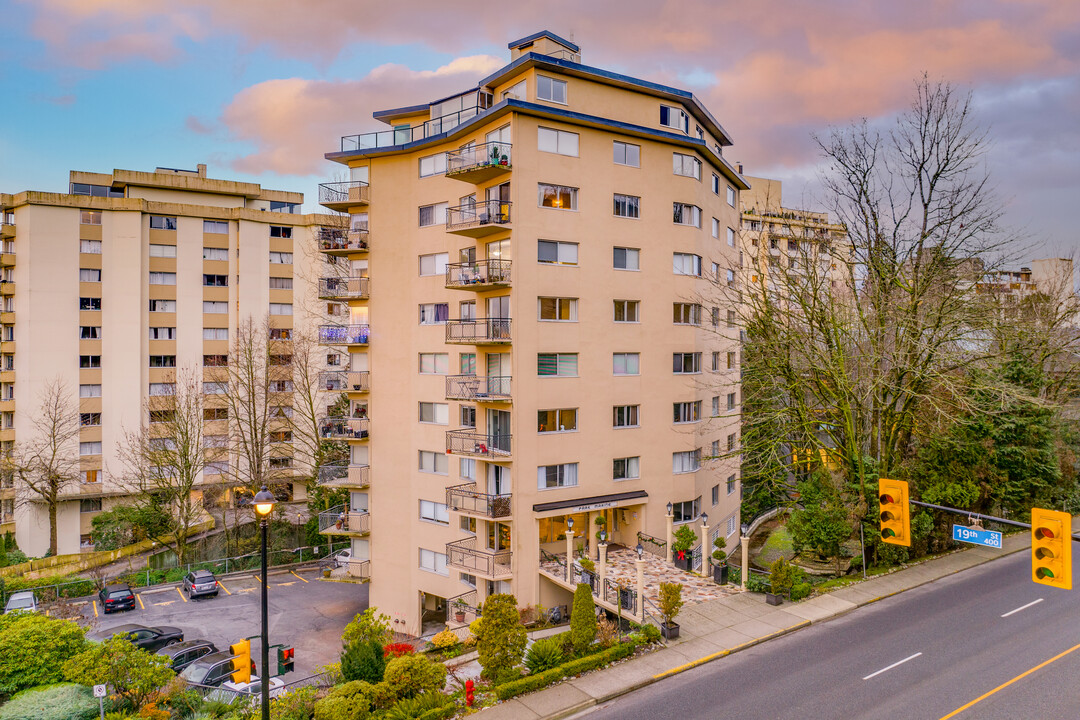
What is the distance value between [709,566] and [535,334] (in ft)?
43.3

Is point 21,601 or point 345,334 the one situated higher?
point 345,334

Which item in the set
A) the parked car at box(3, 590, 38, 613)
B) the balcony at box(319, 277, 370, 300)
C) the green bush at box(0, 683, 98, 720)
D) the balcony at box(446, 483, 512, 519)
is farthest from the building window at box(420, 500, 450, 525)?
the parked car at box(3, 590, 38, 613)

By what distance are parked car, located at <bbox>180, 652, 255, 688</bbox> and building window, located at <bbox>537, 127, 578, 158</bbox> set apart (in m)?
24.8

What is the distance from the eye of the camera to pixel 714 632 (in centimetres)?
2212

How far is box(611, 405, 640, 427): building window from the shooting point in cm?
2995

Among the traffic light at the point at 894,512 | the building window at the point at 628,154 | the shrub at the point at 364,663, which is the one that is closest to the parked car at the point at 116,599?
the shrub at the point at 364,663

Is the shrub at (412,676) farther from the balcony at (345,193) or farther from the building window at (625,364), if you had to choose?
the balcony at (345,193)

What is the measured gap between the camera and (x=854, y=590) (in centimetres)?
2623

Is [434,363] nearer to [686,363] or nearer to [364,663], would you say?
[686,363]

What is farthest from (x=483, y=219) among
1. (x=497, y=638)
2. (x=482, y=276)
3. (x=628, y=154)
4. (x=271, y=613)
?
(x=271, y=613)

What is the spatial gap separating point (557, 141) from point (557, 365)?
10.3 metres

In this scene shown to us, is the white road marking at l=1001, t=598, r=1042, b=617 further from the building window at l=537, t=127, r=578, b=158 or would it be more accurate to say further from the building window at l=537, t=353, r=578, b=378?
the building window at l=537, t=127, r=578, b=158

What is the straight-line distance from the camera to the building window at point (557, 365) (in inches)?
1112

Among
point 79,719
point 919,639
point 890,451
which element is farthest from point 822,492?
point 79,719
